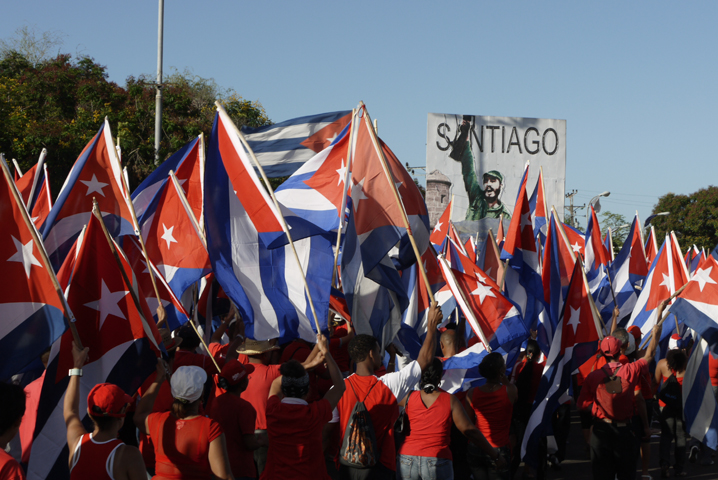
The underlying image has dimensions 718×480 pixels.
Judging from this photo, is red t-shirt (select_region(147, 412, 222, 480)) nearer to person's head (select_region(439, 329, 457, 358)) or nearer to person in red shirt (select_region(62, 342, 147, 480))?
person in red shirt (select_region(62, 342, 147, 480))

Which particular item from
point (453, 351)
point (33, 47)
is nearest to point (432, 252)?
point (453, 351)

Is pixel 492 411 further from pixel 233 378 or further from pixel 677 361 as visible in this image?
pixel 677 361

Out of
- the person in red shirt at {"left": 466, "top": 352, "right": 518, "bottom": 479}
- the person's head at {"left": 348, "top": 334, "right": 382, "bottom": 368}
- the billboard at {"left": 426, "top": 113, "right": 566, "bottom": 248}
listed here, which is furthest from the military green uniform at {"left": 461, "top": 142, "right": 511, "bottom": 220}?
the person's head at {"left": 348, "top": 334, "right": 382, "bottom": 368}

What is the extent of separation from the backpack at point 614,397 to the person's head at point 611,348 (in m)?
0.10

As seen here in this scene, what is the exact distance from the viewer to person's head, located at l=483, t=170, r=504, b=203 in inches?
1607

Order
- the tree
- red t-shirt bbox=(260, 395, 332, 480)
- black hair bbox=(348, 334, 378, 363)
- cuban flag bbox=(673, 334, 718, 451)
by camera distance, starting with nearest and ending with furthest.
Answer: red t-shirt bbox=(260, 395, 332, 480)
black hair bbox=(348, 334, 378, 363)
cuban flag bbox=(673, 334, 718, 451)
the tree

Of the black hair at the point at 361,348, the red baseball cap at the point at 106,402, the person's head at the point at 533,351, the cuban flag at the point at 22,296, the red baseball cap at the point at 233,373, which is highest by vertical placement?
the cuban flag at the point at 22,296

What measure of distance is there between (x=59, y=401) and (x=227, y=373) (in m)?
0.97

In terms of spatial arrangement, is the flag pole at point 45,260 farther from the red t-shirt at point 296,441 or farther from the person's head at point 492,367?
the person's head at point 492,367

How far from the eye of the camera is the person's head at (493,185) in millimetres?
40812

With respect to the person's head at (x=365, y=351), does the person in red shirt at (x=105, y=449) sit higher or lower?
lower

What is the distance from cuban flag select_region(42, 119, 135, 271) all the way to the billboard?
105ft

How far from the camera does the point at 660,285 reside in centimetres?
941

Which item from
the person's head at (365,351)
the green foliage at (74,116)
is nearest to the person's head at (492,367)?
the person's head at (365,351)
